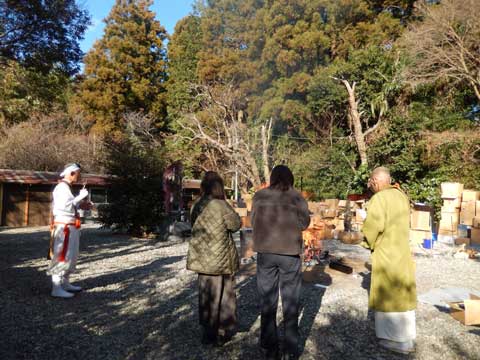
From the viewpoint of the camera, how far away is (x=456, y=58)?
14.9m

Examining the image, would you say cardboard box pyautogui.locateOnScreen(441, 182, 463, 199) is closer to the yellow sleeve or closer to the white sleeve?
the yellow sleeve

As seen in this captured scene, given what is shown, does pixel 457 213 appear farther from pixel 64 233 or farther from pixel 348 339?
pixel 64 233

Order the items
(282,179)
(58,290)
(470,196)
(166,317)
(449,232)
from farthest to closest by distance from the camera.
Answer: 1. (449,232)
2. (470,196)
3. (58,290)
4. (166,317)
5. (282,179)

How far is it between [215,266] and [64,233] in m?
2.29

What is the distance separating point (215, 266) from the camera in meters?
3.29

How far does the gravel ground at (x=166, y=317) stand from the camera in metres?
3.27

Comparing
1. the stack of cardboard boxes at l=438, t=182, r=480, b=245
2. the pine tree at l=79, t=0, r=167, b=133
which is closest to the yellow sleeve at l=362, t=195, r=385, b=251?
the stack of cardboard boxes at l=438, t=182, r=480, b=245

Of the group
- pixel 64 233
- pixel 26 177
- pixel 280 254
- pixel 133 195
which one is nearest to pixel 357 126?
pixel 133 195

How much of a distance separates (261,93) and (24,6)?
18201 mm

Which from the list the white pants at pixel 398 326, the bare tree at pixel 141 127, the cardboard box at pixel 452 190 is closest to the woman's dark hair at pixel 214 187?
the white pants at pixel 398 326

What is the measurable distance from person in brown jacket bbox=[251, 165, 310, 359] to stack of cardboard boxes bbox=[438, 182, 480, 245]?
8.67 metres

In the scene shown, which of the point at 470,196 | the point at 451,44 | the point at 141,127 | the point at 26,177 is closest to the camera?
the point at 470,196

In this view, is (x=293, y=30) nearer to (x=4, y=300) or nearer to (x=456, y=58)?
(x=456, y=58)

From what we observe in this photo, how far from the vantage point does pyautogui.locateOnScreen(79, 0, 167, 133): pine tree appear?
1032 inches
